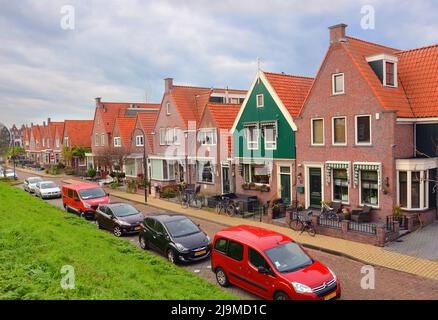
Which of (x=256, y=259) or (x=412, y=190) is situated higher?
(x=412, y=190)

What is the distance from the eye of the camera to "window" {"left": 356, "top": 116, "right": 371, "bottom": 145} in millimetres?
19438

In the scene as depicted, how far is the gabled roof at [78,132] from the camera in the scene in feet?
202

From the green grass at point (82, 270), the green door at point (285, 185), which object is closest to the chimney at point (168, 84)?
the green door at point (285, 185)

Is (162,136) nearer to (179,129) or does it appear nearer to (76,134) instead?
(179,129)

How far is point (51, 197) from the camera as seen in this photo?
109 feet

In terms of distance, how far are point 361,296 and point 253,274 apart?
3.30m

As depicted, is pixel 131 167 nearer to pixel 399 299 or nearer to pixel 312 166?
pixel 312 166

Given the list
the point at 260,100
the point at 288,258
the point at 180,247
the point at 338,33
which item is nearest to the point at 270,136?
the point at 260,100

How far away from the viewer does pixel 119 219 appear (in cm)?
1930

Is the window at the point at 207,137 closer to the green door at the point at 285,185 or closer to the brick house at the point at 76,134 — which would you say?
the green door at the point at 285,185

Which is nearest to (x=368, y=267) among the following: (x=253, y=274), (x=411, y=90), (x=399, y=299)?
(x=399, y=299)

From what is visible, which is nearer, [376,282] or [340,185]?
[376,282]

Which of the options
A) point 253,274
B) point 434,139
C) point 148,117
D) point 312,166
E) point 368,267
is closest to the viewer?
point 253,274

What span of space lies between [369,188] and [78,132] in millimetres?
54162
